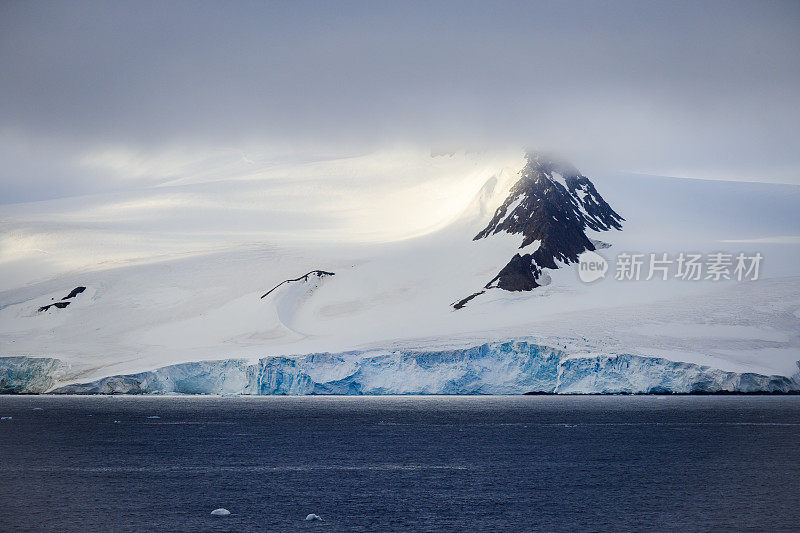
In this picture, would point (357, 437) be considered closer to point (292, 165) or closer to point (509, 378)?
point (509, 378)

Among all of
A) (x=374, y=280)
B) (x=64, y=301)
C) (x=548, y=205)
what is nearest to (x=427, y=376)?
(x=374, y=280)

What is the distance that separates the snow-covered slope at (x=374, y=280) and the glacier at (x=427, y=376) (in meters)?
0.74

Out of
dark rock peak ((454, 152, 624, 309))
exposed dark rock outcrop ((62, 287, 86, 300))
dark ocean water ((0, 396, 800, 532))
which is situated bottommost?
dark ocean water ((0, 396, 800, 532))

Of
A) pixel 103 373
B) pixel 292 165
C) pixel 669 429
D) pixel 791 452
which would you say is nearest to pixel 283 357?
pixel 103 373

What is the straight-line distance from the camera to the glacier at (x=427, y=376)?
81.2 m

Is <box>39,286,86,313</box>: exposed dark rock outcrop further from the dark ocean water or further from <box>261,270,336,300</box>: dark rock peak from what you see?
the dark ocean water

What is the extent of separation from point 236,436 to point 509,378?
32732 mm

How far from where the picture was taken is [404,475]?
41719 millimetres

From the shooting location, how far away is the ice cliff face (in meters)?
95.8

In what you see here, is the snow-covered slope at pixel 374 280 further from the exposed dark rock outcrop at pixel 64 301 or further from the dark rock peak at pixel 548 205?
the dark rock peak at pixel 548 205

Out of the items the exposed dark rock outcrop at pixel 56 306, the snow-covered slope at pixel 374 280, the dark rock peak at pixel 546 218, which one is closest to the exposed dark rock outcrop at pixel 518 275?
the dark rock peak at pixel 546 218

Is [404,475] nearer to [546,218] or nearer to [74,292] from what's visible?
[546,218]

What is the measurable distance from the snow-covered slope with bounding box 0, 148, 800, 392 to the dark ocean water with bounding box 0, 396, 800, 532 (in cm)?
1711

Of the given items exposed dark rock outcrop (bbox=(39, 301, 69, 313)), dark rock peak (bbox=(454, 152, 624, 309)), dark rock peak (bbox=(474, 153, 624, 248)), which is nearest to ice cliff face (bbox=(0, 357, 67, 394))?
exposed dark rock outcrop (bbox=(39, 301, 69, 313))
